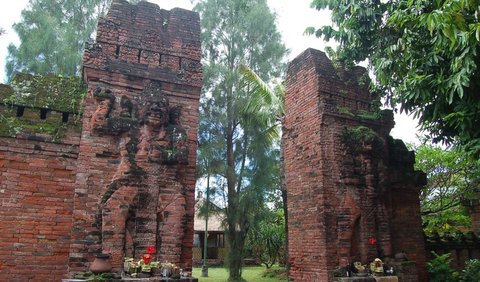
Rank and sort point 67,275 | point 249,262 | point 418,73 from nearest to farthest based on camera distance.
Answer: point 67,275 → point 418,73 → point 249,262

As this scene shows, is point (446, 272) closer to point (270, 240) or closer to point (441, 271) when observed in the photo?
point (441, 271)

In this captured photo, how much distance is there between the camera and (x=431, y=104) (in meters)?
6.40

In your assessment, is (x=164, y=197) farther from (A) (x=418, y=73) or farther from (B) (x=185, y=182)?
(A) (x=418, y=73)

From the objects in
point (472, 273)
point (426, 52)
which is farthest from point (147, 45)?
point (472, 273)

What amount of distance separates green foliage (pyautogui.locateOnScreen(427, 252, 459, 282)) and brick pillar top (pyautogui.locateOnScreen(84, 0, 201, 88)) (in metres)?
6.32

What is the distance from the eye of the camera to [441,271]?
8.44 metres

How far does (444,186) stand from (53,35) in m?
15.1

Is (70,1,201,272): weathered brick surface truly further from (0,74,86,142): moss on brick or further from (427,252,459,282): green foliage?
(427,252,459,282): green foliage

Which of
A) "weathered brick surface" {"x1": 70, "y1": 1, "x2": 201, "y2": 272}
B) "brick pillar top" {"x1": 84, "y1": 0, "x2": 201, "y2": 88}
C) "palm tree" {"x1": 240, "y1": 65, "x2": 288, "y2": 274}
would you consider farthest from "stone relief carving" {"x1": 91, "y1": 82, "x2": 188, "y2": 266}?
"palm tree" {"x1": 240, "y1": 65, "x2": 288, "y2": 274}

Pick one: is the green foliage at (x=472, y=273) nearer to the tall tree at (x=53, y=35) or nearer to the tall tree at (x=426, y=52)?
the tall tree at (x=426, y=52)

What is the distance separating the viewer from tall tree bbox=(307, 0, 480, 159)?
16.3 ft

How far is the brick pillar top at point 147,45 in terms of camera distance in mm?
6590

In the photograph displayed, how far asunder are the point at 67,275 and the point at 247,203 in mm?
10631

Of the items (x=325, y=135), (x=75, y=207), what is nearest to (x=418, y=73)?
(x=325, y=135)
